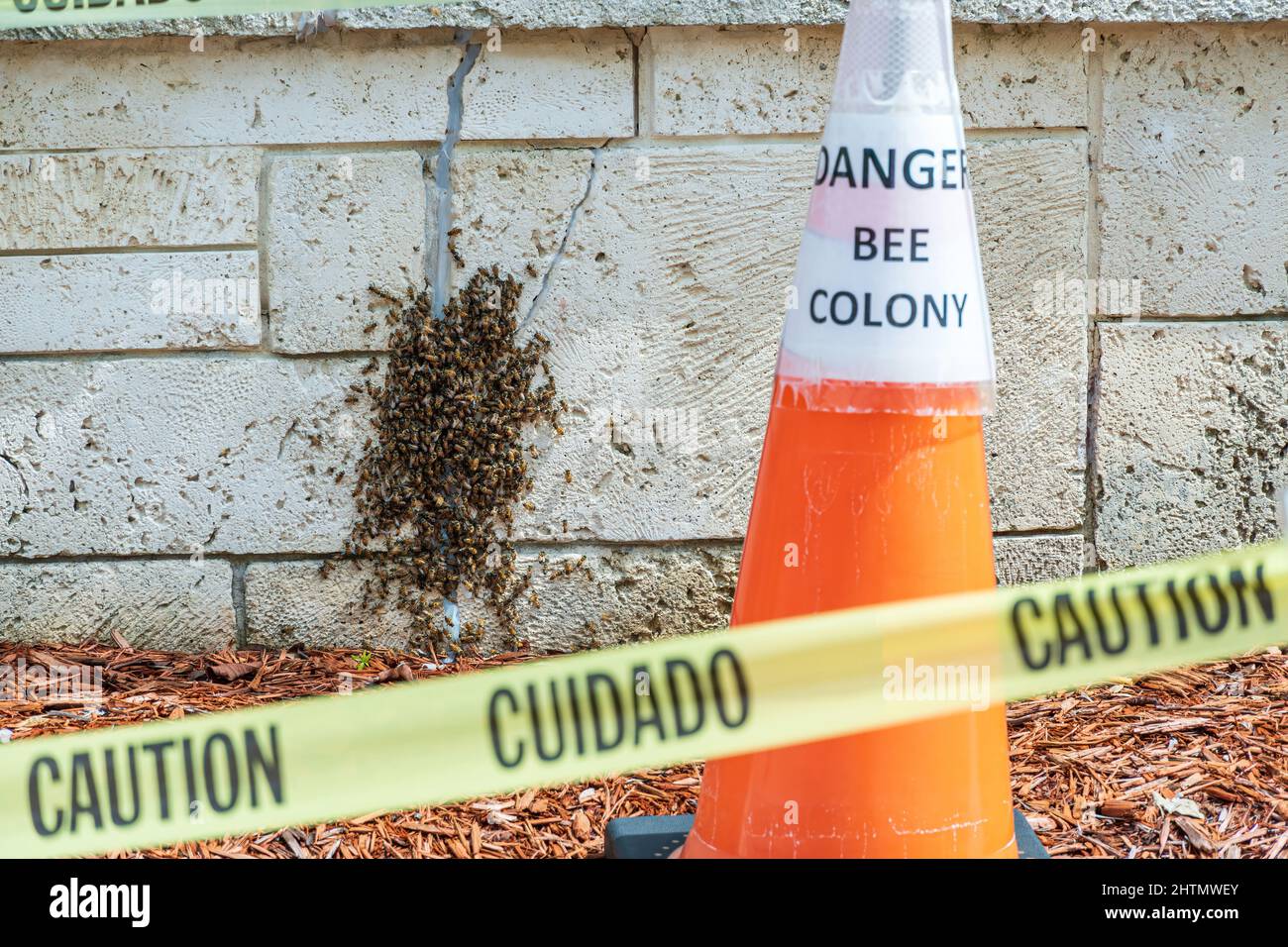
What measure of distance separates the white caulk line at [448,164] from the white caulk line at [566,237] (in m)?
0.27

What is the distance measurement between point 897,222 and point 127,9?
94.6 inches

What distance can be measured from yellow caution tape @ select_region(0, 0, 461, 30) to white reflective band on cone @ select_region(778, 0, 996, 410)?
6.04 feet

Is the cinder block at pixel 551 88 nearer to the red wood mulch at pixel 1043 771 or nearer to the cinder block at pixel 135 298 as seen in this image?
the cinder block at pixel 135 298

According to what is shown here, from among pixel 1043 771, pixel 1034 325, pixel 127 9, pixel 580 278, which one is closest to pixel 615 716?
pixel 1043 771

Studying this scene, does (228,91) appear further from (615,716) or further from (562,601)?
(615,716)

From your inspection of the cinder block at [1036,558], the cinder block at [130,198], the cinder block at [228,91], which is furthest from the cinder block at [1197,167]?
the cinder block at [130,198]

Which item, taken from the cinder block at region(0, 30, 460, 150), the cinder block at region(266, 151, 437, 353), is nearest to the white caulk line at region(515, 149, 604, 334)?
the cinder block at region(266, 151, 437, 353)

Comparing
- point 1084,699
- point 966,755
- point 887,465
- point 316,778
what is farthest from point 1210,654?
point 316,778

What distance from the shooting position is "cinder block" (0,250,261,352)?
4.00 meters

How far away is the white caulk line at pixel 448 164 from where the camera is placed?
391 cm

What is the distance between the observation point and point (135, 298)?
401cm

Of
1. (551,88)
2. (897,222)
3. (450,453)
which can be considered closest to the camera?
(897,222)

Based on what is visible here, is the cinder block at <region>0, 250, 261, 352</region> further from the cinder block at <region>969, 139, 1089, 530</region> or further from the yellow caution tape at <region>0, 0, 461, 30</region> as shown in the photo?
the cinder block at <region>969, 139, 1089, 530</region>

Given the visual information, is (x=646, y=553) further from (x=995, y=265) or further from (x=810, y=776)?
(x=810, y=776)
